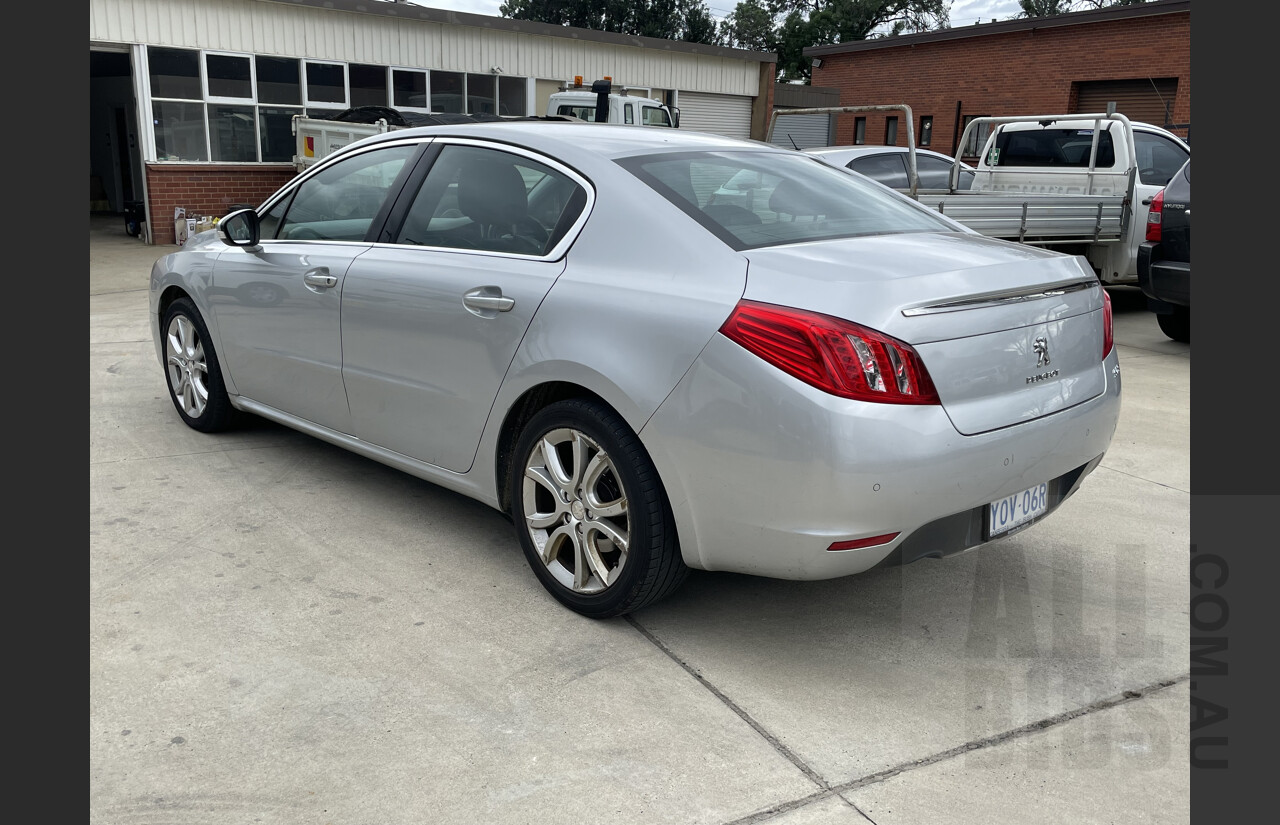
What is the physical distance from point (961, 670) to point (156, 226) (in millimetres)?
16157

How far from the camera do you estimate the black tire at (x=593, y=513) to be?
10.3ft

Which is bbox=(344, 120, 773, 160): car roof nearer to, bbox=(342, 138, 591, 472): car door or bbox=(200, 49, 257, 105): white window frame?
bbox=(342, 138, 591, 472): car door

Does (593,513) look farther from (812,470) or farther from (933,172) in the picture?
(933,172)

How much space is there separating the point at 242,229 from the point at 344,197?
0.59m

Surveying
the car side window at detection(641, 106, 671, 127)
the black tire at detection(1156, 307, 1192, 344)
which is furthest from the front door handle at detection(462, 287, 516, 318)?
the car side window at detection(641, 106, 671, 127)

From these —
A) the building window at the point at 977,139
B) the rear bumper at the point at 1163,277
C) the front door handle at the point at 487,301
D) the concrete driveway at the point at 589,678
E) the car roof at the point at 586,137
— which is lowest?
the concrete driveway at the point at 589,678

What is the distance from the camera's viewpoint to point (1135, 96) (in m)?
23.9

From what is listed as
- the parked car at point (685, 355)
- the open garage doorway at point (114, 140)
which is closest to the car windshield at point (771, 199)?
the parked car at point (685, 355)

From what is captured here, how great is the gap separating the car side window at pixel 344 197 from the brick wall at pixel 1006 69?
22.2 m

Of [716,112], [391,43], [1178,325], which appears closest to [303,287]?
[1178,325]

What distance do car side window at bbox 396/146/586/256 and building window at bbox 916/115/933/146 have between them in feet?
89.7

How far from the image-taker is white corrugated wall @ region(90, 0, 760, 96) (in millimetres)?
15820

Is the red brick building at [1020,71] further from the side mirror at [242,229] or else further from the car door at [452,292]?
the car door at [452,292]

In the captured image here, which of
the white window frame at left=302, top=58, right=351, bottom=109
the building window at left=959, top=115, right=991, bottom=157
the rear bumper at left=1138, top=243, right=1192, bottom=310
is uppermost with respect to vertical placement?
the white window frame at left=302, top=58, right=351, bottom=109
